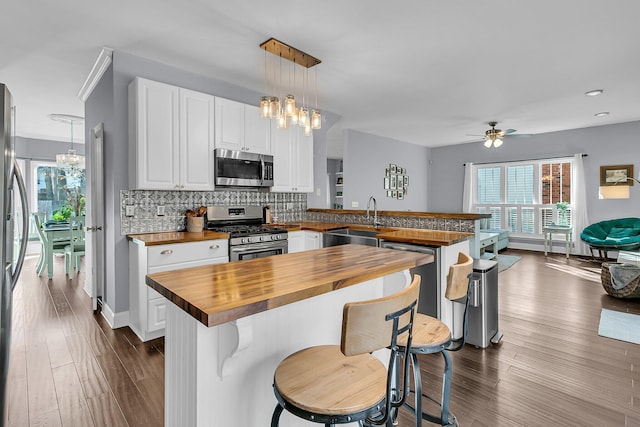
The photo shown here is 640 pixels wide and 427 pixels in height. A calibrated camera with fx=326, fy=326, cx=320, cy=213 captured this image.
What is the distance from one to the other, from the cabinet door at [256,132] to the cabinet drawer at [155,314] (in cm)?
189

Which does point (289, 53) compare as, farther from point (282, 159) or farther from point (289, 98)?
point (282, 159)

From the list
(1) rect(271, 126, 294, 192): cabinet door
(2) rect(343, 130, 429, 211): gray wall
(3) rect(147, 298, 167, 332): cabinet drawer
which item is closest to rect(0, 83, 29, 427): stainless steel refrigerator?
(3) rect(147, 298, 167, 332): cabinet drawer

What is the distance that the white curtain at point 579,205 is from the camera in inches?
261

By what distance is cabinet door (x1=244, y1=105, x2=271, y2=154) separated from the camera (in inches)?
150

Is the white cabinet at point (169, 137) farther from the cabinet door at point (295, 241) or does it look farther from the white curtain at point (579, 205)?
the white curtain at point (579, 205)

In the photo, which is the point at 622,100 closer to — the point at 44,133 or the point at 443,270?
the point at 443,270

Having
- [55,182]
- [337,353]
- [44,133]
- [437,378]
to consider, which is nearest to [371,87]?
[437,378]

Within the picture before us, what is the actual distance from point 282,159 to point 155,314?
2289 mm

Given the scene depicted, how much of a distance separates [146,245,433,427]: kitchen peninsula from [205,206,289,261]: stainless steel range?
1.64 m

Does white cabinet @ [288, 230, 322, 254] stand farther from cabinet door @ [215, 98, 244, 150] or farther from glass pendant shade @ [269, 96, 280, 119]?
glass pendant shade @ [269, 96, 280, 119]

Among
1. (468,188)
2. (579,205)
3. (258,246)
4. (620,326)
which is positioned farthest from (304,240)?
(579,205)

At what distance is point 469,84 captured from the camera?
4055 mm

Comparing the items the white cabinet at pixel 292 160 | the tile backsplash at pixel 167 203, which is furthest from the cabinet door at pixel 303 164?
the tile backsplash at pixel 167 203

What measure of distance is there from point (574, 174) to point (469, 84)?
4429mm
